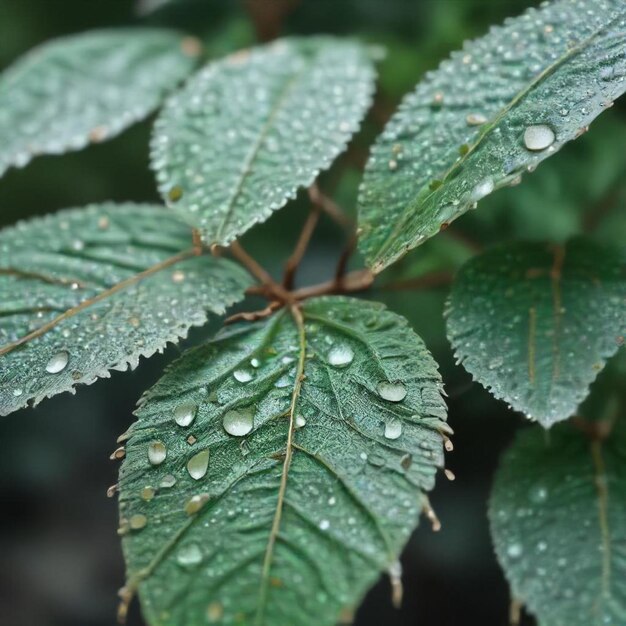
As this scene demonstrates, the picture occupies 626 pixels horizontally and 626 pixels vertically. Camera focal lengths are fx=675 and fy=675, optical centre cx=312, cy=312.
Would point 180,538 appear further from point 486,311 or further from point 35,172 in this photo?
point 35,172

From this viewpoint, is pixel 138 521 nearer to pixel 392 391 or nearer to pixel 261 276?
pixel 392 391

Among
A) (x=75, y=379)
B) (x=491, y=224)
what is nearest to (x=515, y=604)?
(x=75, y=379)

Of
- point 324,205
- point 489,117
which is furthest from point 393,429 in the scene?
point 324,205

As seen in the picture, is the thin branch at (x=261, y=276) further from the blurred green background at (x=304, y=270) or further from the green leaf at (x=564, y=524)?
the green leaf at (x=564, y=524)

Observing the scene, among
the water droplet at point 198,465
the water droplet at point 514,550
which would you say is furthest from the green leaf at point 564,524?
the water droplet at point 198,465

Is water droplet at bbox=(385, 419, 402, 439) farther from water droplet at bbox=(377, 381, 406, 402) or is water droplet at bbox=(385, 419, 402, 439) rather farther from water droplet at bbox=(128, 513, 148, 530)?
water droplet at bbox=(128, 513, 148, 530)

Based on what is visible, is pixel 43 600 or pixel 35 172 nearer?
pixel 43 600
